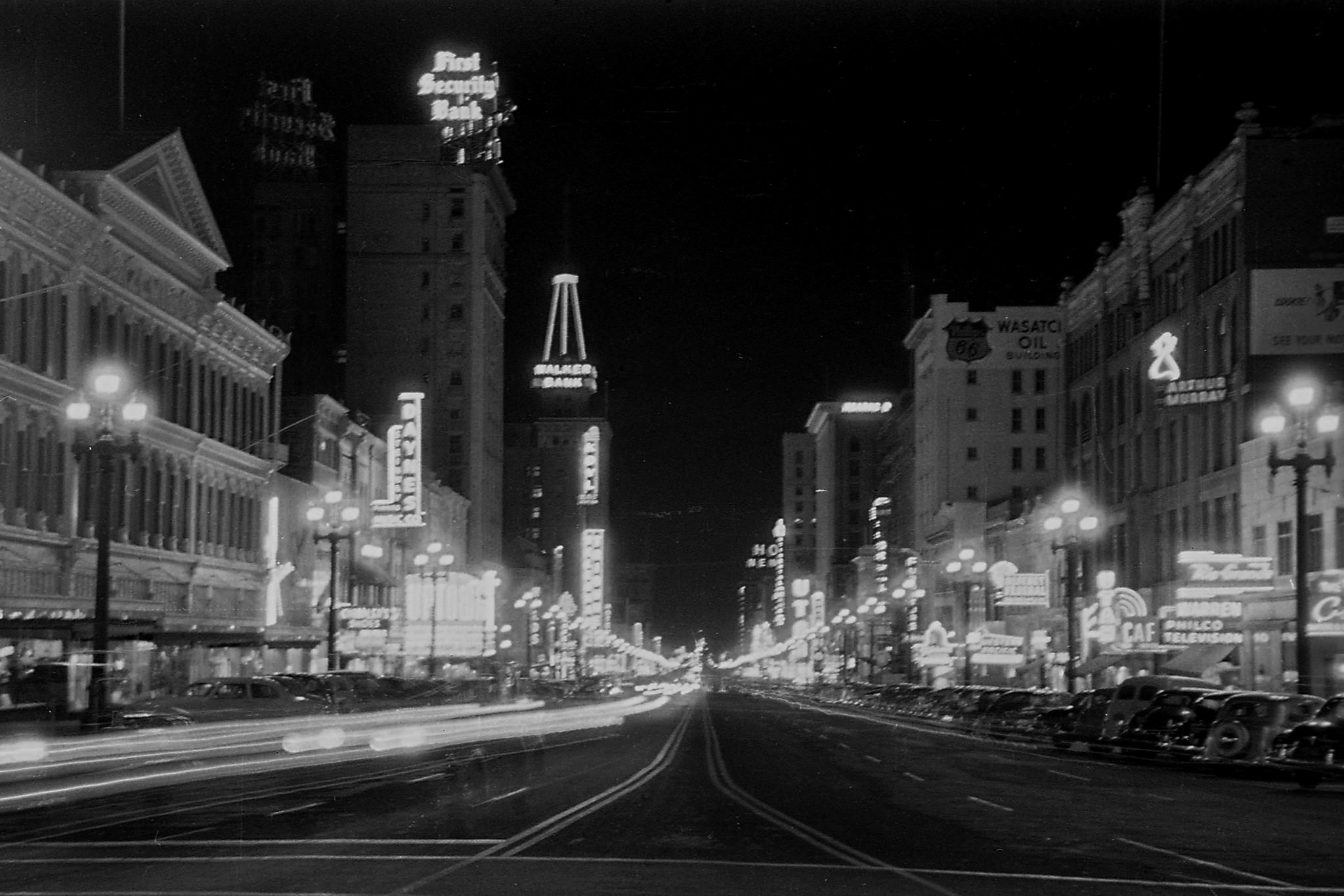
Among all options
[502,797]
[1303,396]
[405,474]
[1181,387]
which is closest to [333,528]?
[1181,387]

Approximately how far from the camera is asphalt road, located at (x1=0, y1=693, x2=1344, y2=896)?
1673 cm

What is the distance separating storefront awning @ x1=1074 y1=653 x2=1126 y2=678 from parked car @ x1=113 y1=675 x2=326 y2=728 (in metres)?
34.2

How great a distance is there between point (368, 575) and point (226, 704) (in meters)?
51.7

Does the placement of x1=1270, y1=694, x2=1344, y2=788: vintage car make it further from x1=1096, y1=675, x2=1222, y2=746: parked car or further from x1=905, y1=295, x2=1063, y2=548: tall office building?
x1=905, y1=295, x2=1063, y2=548: tall office building

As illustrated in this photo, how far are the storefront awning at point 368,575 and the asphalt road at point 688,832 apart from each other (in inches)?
2259

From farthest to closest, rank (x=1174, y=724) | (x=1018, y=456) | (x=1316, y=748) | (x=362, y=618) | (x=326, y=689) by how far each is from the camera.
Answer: (x=1018, y=456), (x=362, y=618), (x=326, y=689), (x=1174, y=724), (x=1316, y=748)

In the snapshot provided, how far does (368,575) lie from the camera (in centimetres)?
9744

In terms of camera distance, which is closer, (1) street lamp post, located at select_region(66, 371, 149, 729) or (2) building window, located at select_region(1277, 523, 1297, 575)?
(1) street lamp post, located at select_region(66, 371, 149, 729)

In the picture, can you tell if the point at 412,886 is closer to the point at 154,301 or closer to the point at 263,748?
the point at 263,748

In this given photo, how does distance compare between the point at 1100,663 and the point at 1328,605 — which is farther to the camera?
the point at 1100,663

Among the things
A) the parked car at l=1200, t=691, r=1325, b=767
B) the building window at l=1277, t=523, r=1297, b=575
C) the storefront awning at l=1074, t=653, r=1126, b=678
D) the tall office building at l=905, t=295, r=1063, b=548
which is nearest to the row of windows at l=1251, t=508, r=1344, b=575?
the building window at l=1277, t=523, r=1297, b=575

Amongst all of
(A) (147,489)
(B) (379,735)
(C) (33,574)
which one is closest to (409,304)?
(A) (147,489)

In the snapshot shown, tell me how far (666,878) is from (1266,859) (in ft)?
22.8

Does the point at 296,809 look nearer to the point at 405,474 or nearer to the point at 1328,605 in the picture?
the point at 1328,605
